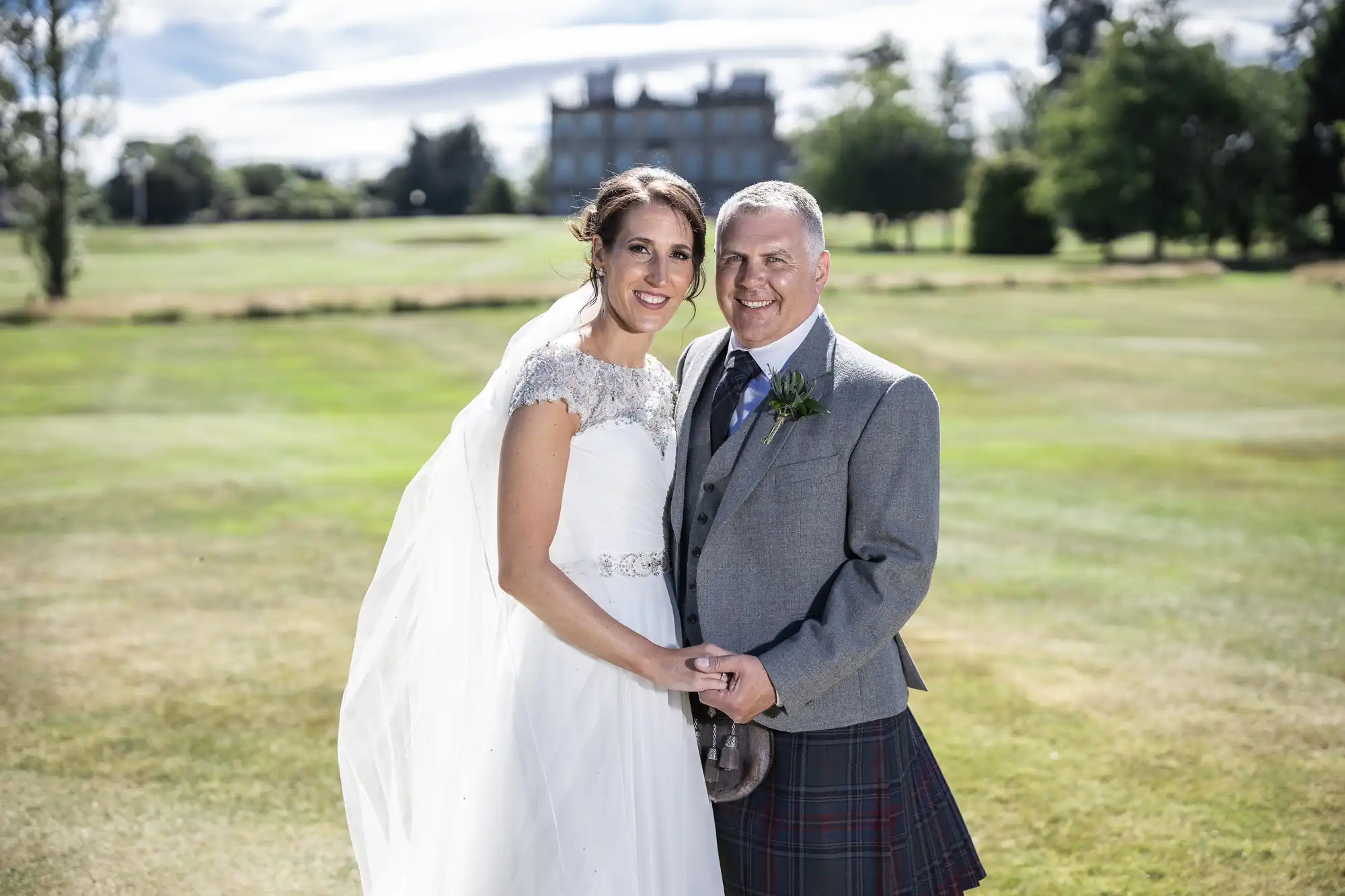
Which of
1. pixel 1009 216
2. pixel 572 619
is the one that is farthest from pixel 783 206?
pixel 1009 216

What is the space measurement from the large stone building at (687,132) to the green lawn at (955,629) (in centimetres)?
6188

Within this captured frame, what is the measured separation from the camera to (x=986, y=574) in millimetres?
9250

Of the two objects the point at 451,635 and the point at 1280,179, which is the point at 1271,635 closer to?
the point at 451,635

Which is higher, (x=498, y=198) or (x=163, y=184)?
(x=498, y=198)

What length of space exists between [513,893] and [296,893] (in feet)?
5.97

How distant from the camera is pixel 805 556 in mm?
2867

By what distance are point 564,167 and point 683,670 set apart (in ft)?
270

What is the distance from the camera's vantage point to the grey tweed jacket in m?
2.77

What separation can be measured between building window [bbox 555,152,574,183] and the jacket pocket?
267 ft

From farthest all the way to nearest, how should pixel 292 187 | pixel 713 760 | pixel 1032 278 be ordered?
pixel 292 187 < pixel 1032 278 < pixel 713 760

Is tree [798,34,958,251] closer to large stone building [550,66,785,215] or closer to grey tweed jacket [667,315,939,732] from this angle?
large stone building [550,66,785,215]

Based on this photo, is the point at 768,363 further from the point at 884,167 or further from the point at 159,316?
the point at 884,167

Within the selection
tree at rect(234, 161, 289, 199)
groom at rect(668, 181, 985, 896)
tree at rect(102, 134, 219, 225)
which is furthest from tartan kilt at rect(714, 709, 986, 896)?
tree at rect(234, 161, 289, 199)

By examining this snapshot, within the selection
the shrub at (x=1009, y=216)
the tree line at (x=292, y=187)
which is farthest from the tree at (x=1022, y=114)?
the tree line at (x=292, y=187)
